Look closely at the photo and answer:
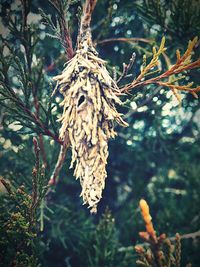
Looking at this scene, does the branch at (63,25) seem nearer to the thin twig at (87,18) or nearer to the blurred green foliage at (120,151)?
the thin twig at (87,18)

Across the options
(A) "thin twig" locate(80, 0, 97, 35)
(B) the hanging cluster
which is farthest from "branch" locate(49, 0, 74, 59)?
(B) the hanging cluster

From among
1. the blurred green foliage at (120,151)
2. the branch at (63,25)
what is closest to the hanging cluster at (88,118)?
the branch at (63,25)

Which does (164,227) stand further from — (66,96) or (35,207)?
(66,96)

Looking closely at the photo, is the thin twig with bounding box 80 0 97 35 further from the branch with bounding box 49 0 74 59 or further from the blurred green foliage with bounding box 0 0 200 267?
the blurred green foliage with bounding box 0 0 200 267

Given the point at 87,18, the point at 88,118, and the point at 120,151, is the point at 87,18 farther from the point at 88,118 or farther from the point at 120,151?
the point at 120,151

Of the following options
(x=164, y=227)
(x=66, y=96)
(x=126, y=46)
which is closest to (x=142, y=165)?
(x=164, y=227)

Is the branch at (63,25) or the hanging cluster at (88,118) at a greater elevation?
the branch at (63,25)
